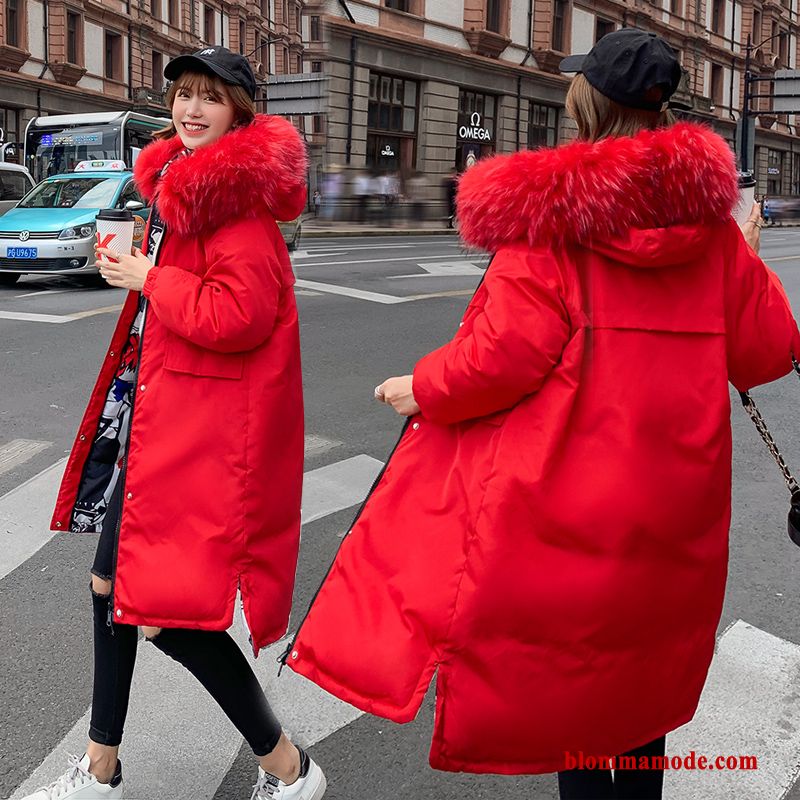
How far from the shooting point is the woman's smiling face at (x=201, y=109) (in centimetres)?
222

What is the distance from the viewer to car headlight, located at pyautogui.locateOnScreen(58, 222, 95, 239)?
12.7 meters

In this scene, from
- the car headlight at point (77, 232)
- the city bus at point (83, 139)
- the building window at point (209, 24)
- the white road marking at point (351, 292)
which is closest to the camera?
the white road marking at point (351, 292)

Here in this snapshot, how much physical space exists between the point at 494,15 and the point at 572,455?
5.84 ft

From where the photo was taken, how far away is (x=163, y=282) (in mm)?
2109

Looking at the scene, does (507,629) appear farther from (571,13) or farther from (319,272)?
(319,272)

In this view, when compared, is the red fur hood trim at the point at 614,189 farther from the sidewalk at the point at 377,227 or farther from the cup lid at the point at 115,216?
the cup lid at the point at 115,216

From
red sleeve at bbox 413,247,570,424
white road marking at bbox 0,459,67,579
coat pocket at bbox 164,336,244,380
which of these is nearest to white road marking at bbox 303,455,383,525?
white road marking at bbox 0,459,67,579

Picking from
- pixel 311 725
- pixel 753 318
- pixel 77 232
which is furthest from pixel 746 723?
pixel 77 232

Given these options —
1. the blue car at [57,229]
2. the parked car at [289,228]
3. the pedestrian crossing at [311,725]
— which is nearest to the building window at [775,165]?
the blue car at [57,229]

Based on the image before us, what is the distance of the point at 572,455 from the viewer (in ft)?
5.62

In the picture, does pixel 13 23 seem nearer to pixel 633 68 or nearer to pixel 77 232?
pixel 77 232

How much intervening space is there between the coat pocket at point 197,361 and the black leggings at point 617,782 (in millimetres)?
1045

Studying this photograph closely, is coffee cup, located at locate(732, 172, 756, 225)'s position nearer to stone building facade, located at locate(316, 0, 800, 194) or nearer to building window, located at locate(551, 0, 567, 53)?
stone building facade, located at locate(316, 0, 800, 194)

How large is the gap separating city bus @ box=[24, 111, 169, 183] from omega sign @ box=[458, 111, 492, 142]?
1802cm
